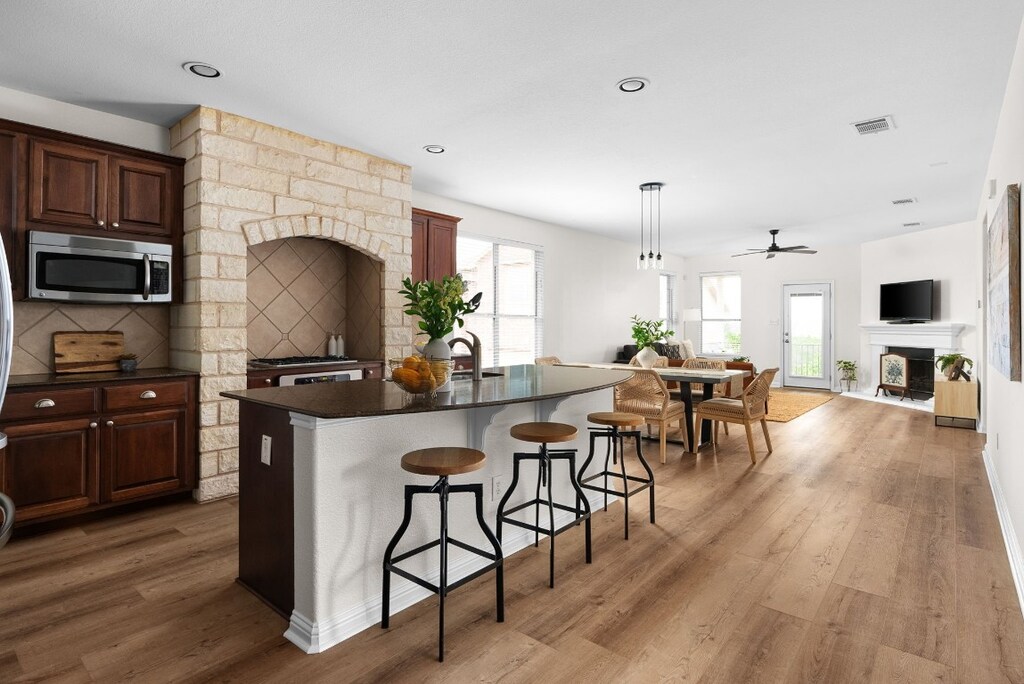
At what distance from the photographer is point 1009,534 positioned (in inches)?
115

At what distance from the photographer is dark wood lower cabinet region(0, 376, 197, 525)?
3021mm

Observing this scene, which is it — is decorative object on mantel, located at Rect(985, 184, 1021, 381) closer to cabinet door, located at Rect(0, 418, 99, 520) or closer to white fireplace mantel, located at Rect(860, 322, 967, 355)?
cabinet door, located at Rect(0, 418, 99, 520)

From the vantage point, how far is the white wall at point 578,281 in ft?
22.0

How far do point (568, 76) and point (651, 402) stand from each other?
287 cm

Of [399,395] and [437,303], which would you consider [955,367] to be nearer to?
[437,303]

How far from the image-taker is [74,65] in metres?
3.07

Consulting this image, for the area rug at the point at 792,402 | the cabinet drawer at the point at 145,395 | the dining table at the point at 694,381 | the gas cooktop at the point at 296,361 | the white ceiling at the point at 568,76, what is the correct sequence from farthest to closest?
the area rug at the point at 792,402 < the dining table at the point at 694,381 < the gas cooktop at the point at 296,361 < the cabinet drawer at the point at 145,395 < the white ceiling at the point at 568,76

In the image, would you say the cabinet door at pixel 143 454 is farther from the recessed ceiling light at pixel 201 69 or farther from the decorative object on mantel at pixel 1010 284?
the decorative object on mantel at pixel 1010 284

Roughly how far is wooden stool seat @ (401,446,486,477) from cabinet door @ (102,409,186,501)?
224cm

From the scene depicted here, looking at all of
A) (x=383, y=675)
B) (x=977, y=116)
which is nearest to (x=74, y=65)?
(x=383, y=675)

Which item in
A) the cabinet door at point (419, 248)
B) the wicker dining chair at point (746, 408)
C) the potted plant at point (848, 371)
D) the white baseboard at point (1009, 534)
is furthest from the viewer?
the potted plant at point (848, 371)

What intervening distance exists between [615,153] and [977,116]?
8.11 feet

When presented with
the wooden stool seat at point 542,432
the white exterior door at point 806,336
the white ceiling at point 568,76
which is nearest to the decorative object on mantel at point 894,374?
the white exterior door at point 806,336

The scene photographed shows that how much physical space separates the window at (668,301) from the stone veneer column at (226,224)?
768cm
